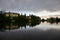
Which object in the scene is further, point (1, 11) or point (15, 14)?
point (15, 14)

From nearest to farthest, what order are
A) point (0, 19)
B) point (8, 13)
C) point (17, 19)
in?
point (0, 19), point (17, 19), point (8, 13)

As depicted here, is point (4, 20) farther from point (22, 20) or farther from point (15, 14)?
point (15, 14)

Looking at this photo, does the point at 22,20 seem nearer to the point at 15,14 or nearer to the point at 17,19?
the point at 17,19

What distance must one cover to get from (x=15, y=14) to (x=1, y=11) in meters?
27.4

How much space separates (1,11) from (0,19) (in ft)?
55.5

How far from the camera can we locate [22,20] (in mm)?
118750

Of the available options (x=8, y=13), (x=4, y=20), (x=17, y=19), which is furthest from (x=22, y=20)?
(x=8, y=13)

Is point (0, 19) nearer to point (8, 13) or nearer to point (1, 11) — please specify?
point (1, 11)

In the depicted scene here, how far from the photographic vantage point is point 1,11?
4683 inches

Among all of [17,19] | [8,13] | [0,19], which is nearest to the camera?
[0,19]

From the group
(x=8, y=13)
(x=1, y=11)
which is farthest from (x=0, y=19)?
(x=8, y=13)

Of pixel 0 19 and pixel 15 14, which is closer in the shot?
pixel 0 19

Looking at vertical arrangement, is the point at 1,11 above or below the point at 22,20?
above

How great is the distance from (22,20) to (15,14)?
28.0 meters
